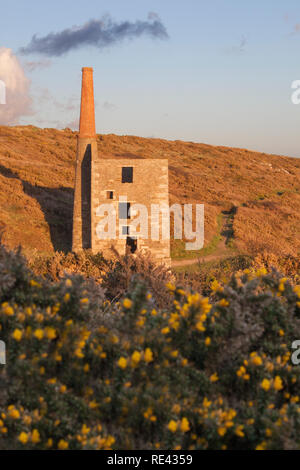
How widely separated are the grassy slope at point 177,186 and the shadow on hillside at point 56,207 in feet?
0.19

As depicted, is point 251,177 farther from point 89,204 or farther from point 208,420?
point 208,420

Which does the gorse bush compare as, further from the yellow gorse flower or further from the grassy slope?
the grassy slope

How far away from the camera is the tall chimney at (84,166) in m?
24.9

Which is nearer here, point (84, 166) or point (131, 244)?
point (84, 166)

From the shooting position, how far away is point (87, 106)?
24938 millimetres

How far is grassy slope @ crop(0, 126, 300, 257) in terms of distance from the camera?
2891 centimetres

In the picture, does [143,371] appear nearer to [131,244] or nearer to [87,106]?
[131,244]

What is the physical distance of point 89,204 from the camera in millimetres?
25734

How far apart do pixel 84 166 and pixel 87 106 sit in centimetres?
326

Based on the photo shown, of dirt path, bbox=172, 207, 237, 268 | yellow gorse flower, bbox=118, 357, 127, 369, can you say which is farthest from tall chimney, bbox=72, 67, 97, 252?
yellow gorse flower, bbox=118, 357, 127, 369

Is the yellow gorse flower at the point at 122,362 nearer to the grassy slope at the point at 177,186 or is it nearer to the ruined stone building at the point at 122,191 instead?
the grassy slope at the point at 177,186

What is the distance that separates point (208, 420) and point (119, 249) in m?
20.7

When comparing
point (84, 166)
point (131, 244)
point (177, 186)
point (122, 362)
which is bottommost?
point (131, 244)

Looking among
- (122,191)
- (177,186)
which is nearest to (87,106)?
(122,191)
